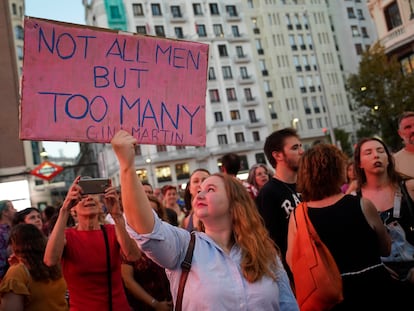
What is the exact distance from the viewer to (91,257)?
3.72 meters

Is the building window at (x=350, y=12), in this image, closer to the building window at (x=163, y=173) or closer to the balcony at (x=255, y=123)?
the balcony at (x=255, y=123)

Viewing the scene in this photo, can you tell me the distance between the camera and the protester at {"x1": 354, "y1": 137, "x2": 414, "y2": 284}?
3674 mm

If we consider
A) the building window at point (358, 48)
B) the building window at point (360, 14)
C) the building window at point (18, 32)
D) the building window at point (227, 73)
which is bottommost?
the building window at point (227, 73)

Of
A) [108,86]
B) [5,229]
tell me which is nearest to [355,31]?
[5,229]

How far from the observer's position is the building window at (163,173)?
5241 centimetres

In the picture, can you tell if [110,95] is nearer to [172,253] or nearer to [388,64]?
[172,253]

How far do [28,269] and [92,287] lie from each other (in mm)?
679

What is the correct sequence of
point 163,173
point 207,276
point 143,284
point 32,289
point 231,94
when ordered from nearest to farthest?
1. point 207,276
2. point 32,289
3. point 143,284
4. point 163,173
5. point 231,94

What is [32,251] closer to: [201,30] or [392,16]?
[392,16]

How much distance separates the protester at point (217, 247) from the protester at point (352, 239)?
0.62 metres

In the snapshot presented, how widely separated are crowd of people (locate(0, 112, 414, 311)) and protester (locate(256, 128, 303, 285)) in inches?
0.4

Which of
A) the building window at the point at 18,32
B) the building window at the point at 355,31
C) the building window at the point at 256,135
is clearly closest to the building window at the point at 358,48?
the building window at the point at 355,31

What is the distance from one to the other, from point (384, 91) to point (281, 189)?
85.0ft

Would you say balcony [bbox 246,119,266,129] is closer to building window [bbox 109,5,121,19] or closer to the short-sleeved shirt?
building window [bbox 109,5,121,19]
